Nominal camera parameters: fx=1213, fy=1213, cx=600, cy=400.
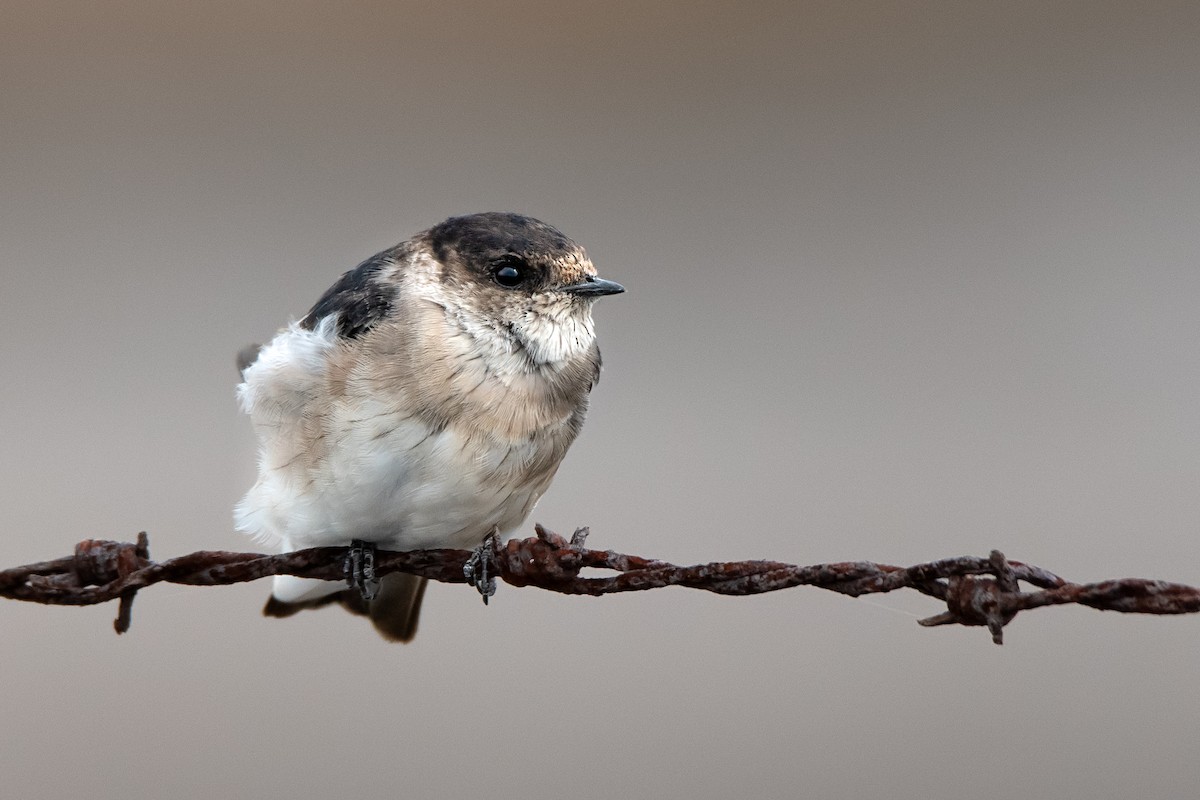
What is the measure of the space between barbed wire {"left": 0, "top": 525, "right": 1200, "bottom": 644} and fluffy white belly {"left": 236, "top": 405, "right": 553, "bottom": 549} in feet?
0.61

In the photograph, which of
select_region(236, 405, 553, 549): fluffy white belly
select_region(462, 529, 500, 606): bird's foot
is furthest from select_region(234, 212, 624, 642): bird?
select_region(462, 529, 500, 606): bird's foot

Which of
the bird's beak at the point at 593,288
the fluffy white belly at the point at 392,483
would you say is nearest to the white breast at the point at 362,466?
the fluffy white belly at the point at 392,483

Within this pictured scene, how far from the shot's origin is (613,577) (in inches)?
57.8

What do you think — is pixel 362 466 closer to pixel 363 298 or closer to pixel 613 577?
pixel 363 298

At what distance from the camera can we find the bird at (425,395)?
205 cm

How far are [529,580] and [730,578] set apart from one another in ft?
1.01

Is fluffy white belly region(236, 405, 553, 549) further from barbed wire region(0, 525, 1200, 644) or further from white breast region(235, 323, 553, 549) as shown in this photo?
barbed wire region(0, 525, 1200, 644)

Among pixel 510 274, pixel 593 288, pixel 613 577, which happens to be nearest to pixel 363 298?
pixel 510 274

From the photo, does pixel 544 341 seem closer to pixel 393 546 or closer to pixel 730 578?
pixel 393 546

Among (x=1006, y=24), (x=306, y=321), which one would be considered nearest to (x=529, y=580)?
(x=306, y=321)

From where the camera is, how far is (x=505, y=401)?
6.99ft

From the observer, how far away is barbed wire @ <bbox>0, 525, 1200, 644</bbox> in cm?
124

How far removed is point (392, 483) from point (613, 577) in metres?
0.70

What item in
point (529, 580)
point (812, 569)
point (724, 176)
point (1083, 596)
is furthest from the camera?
point (724, 176)
